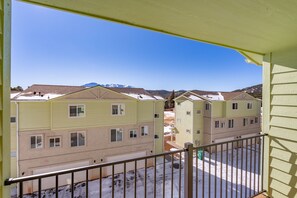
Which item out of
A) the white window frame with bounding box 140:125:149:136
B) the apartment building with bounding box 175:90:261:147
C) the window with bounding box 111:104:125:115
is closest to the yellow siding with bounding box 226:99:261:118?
the apartment building with bounding box 175:90:261:147

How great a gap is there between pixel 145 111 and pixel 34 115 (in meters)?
5.04

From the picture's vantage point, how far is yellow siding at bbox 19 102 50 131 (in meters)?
6.46

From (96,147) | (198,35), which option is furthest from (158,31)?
(96,147)

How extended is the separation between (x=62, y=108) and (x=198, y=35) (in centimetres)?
697

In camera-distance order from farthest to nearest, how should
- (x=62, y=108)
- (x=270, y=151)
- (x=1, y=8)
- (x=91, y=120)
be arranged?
(x=91, y=120), (x=62, y=108), (x=270, y=151), (x=1, y=8)

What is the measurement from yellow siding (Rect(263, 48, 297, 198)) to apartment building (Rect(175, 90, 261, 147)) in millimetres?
8460

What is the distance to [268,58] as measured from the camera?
85.7 inches

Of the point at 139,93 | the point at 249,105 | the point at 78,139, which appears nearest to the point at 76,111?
the point at 78,139

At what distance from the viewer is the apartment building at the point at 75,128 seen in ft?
21.5

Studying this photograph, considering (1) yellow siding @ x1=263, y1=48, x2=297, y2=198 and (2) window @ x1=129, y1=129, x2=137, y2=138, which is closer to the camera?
(1) yellow siding @ x1=263, y1=48, x2=297, y2=198

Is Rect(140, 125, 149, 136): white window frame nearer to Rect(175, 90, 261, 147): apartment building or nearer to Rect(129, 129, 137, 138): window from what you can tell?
Rect(129, 129, 137, 138): window

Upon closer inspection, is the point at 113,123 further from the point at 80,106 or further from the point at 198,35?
the point at 198,35

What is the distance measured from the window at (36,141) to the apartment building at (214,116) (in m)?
8.17

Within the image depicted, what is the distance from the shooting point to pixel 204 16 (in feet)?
3.95
